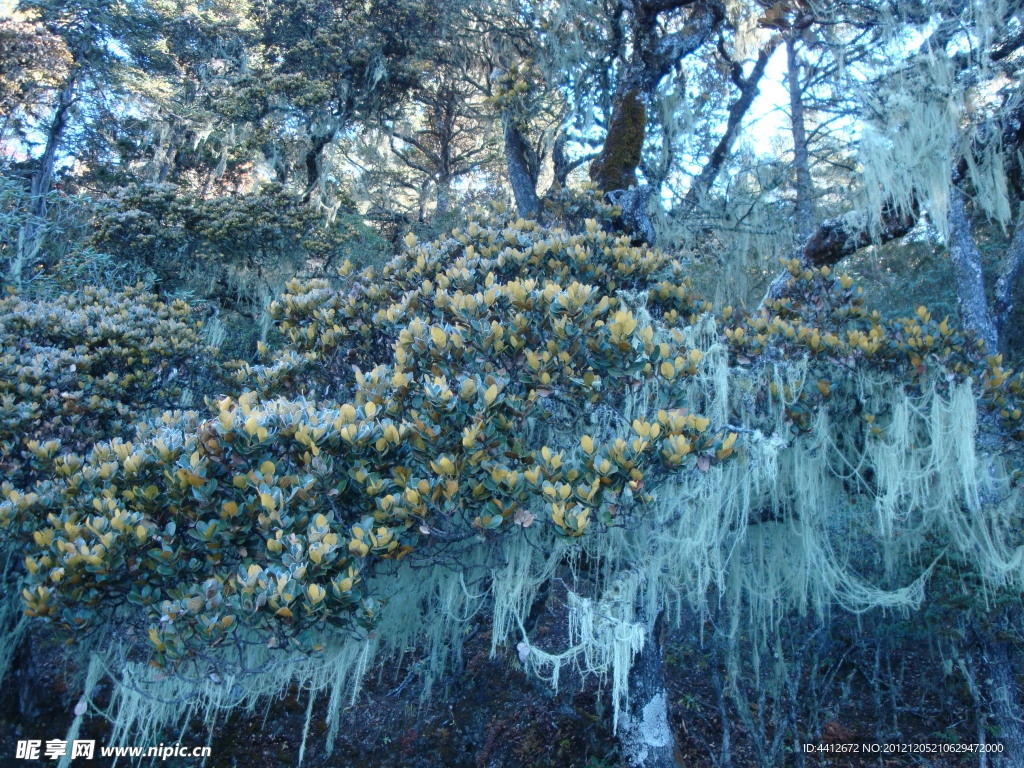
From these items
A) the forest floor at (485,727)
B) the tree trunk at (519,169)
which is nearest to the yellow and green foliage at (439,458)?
the forest floor at (485,727)

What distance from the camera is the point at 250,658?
2607 mm

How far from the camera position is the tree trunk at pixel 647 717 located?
3.68 m

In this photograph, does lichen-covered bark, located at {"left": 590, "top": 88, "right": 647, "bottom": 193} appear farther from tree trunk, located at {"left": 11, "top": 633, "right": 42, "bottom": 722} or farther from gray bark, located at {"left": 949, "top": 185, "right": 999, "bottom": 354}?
tree trunk, located at {"left": 11, "top": 633, "right": 42, "bottom": 722}

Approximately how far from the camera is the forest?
7.95 feet

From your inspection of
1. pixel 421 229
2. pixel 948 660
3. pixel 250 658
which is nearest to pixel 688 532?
pixel 250 658

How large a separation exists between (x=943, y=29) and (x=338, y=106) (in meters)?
8.30

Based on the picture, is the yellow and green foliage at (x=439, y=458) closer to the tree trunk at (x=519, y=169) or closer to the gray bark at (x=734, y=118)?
the tree trunk at (x=519, y=169)

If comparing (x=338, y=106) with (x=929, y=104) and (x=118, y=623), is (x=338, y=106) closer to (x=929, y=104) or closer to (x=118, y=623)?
(x=929, y=104)

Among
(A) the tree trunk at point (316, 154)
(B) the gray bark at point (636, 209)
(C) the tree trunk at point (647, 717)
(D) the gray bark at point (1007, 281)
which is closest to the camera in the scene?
(C) the tree trunk at point (647, 717)

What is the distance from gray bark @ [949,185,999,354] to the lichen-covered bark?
2.99 metres

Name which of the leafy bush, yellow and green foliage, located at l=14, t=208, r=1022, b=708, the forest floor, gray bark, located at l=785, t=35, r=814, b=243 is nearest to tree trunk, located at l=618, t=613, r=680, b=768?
the leafy bush

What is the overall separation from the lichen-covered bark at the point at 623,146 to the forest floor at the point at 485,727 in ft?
13.1

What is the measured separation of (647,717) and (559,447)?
1.91m

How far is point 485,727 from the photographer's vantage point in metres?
5.23
